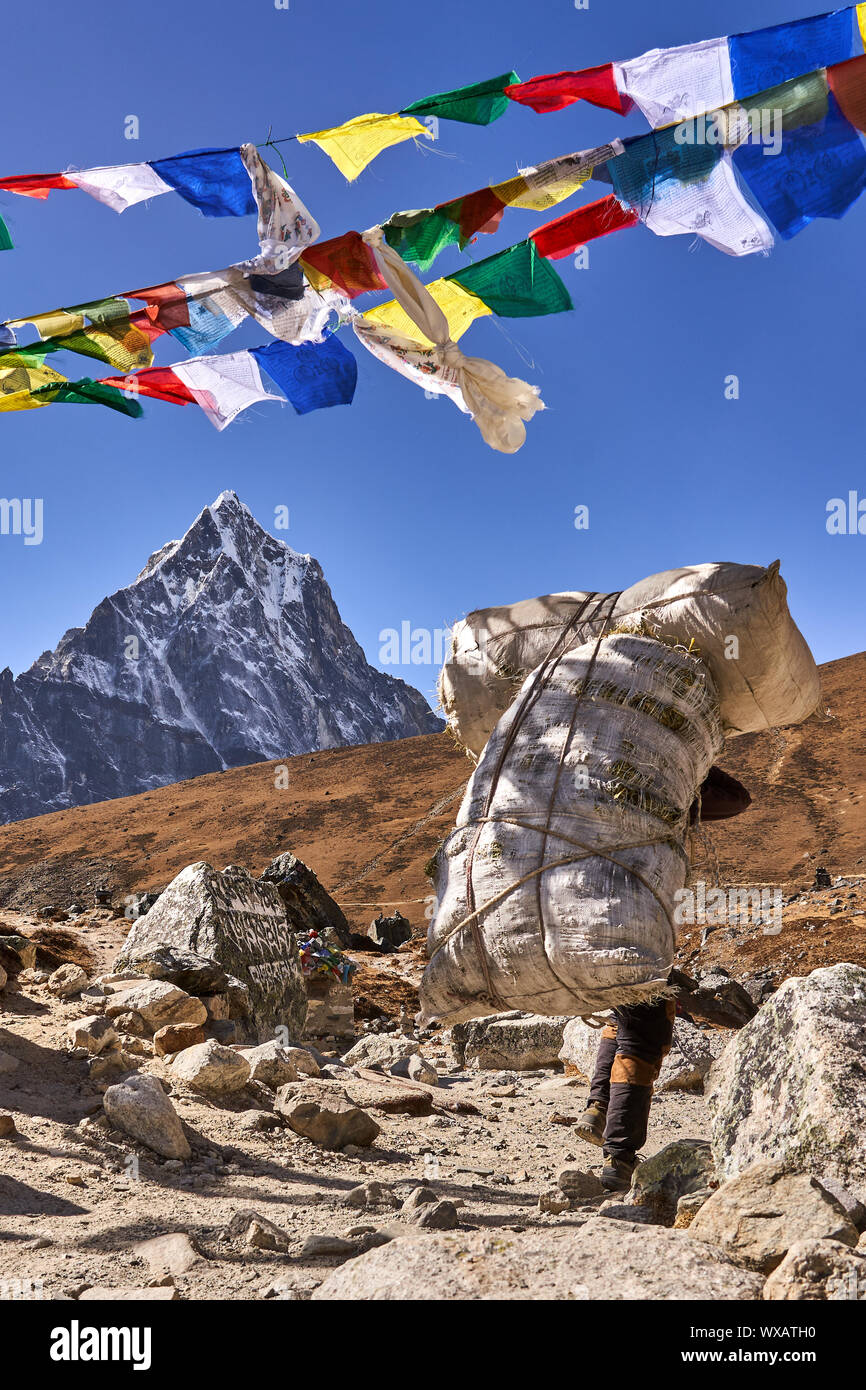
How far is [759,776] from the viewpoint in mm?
25062

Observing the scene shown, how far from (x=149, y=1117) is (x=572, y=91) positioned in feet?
16.3

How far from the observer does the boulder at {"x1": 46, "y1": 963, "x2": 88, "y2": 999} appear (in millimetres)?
5625

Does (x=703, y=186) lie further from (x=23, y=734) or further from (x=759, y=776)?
(x=23, y=734)

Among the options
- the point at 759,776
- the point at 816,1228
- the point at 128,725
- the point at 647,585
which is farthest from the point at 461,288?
the point at 128,725

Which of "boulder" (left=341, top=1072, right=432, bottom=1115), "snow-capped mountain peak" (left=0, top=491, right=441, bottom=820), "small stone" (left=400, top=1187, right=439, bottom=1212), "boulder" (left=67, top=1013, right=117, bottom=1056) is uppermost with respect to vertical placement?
"snow-capped mountain peak" (left=0, top=491, right=441, bottom=820)

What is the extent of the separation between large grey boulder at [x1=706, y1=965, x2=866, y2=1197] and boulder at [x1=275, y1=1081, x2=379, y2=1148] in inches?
64.8

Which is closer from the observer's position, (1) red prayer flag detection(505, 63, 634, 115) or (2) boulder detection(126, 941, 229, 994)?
(1) red prayer flag detection(505, 63, 634, 115)

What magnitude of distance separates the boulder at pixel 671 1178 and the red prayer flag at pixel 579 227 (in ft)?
14.1

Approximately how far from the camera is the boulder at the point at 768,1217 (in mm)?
2193

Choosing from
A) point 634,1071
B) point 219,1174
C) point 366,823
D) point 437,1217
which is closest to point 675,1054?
point 634,1071

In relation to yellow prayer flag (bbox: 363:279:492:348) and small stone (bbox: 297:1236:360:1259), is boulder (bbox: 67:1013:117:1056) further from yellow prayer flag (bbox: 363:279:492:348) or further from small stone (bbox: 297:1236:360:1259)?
yellow prayer flag (bbox: 363:279:492:348)

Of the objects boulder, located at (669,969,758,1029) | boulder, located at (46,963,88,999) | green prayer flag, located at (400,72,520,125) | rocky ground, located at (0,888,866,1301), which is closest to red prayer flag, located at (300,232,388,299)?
green prayer flag, located at (400,72,520,125)

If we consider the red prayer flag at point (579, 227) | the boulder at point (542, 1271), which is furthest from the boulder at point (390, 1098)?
the red prayer flag at point (579, 227)

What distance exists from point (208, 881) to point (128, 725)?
12375cm
